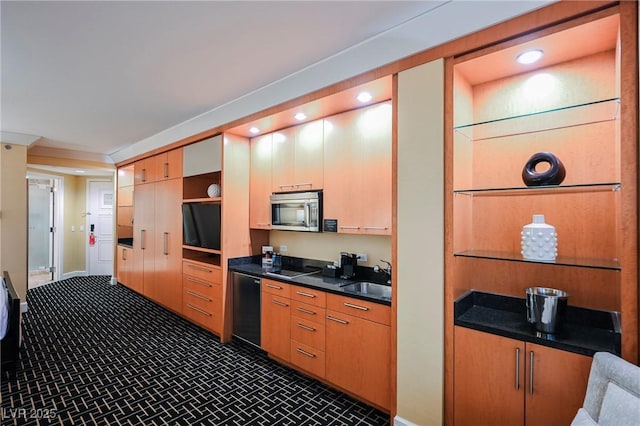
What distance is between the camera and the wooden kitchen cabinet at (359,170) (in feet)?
8.63

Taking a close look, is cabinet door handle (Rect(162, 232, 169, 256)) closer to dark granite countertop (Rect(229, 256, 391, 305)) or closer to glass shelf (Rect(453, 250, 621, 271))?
dark granite countertop (Rect(229, 256, 391, 305))

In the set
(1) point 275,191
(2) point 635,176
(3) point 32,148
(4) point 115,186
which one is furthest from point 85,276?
(2) point 635,176

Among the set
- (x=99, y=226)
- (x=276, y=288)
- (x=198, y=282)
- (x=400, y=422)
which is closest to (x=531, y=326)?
(x=400, y=422)

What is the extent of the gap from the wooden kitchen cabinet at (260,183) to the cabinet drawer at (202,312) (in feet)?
3.51

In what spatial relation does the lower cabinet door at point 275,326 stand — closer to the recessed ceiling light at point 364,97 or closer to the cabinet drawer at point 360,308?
the cabinet drawer at point 360,308

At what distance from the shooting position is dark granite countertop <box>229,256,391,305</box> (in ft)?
8.28

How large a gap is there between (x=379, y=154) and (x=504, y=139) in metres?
0.90

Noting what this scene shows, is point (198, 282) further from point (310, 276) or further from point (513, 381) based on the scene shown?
point (513, 381)

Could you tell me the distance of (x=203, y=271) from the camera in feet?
13.0

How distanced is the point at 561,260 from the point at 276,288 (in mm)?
2248

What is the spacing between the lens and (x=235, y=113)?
3.39m

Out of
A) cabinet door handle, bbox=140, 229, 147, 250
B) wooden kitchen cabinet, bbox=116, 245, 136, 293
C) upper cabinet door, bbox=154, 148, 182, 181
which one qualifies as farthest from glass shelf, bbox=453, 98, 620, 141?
wooden kitchen cabinet, bbox=116, 245, 136, 293

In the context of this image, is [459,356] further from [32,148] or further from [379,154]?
[32,148]

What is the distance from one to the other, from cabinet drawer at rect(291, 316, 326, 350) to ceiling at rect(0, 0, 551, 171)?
1984 millimetres
